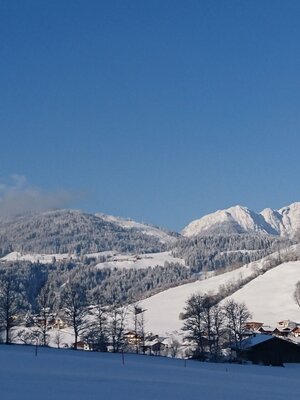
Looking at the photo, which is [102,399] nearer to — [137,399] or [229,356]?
[137,399]

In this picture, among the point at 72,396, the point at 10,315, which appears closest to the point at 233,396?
the point at 72,396

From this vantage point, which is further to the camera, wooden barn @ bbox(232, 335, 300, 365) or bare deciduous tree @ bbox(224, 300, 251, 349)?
bare deciduous tree @ bbox(224, 300, 251, 349)

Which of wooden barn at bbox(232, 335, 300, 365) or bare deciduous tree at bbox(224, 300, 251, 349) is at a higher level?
bare deciduous tree at bbox(224, 300, 251, 349)

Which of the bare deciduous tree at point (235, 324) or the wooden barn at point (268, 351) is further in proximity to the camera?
the bare deciduous tree at point (235, 324)

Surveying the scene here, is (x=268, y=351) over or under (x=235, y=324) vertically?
under

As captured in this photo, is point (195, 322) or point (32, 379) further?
point (195, 322)

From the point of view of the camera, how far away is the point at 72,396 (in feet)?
79.0

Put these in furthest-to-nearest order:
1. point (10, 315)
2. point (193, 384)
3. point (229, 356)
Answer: point (229, 356) < point (10, 315) < point (193, 384)

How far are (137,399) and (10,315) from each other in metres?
61.1

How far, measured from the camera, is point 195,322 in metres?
91.8

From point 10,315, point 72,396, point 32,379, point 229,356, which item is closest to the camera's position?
point 72,396

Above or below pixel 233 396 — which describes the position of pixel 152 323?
above

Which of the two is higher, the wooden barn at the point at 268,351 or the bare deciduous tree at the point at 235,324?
the bare deciduous tree at the point at 235,324

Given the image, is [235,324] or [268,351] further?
[235,324]
